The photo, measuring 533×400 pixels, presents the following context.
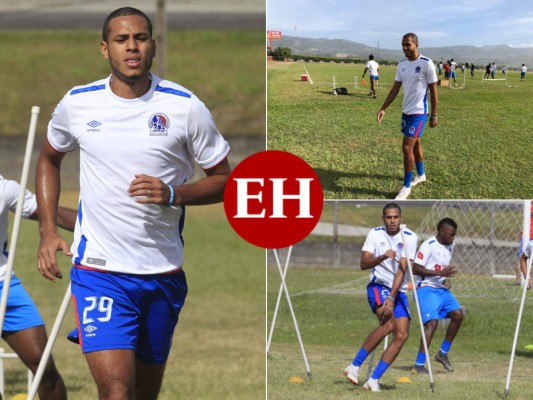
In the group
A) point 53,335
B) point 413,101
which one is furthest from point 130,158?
point 413,101

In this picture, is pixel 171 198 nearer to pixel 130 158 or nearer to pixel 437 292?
pixel 130 158

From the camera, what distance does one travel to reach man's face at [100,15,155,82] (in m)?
6.12

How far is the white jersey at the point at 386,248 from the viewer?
8.25m

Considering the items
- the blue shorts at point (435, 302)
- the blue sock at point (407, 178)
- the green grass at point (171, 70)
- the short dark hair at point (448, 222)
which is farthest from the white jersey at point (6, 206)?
the green grass at point (171, 70)

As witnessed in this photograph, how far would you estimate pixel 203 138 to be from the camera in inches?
248

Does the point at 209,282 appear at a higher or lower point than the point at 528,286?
lower

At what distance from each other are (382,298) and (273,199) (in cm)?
129

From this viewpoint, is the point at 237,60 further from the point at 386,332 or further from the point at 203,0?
the point at 386,332

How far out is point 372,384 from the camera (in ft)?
27.2

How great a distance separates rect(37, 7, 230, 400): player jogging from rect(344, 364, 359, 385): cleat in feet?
7.29

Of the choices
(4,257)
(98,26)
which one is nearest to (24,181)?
(4,257)

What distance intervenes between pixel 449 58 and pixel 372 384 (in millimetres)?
2295

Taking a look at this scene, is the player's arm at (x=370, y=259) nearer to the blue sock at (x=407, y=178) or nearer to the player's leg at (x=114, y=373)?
the blue sock at (x=407, y=178)

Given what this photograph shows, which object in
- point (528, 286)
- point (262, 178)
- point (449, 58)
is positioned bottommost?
point (528, 286)
